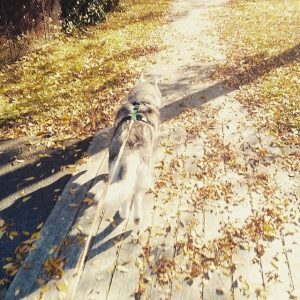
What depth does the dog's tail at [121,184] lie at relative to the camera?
3.82m

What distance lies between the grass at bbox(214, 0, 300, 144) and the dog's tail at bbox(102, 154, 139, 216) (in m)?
4.45

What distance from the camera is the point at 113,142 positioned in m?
5.04

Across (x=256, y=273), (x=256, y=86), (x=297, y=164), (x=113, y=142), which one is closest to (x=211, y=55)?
(x=256, y=86)

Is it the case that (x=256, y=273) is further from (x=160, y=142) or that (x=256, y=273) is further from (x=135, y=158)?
(x=160, y=142)

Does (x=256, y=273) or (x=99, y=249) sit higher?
(x=99, y=249)

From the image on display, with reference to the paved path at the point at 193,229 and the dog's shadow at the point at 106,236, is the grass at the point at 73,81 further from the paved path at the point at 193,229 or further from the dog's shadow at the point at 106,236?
the dog's shadow at the point at 106,236

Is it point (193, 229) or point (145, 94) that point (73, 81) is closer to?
point (145, 94)

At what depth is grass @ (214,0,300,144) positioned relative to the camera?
8.38 m

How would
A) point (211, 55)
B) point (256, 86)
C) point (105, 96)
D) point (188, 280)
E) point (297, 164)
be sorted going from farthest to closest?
1. point (211, 55)
2. point (256, 86)
3. point (105, 96)
4. point (297, 164)
5. point (188, 280)

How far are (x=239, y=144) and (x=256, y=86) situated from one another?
132 inches

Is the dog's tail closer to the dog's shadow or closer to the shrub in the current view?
the dog's shadow

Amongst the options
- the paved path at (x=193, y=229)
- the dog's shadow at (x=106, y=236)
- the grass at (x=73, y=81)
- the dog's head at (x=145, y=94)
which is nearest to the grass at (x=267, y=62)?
the paved path at (x=193, y=229)

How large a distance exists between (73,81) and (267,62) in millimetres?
6634

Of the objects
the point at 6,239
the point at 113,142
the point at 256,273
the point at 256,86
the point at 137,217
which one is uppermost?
the point at 113,142
